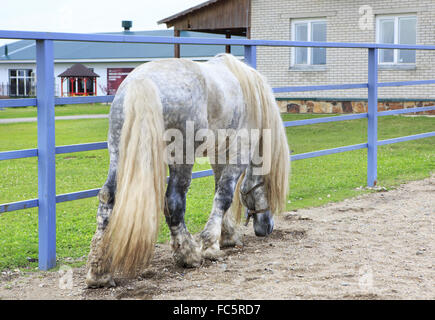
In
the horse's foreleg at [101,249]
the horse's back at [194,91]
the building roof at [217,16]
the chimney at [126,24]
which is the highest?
the chimney at [126,24]

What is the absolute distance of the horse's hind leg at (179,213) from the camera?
369 centimetres

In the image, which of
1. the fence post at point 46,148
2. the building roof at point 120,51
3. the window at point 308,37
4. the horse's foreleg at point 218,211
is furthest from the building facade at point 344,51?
the fence post at point 46,148

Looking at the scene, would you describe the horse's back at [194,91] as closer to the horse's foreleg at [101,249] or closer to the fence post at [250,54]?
the horse's foreleg at [101,249]

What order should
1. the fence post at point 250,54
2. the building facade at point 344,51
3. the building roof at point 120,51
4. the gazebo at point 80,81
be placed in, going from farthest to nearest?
the building roof at point 120,51, the gazebo at point 80,81, the building facade at point 344,51, the fence post at point 250,54

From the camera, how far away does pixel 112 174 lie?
134 inches

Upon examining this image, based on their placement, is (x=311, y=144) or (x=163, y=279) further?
(x=311, y=144)

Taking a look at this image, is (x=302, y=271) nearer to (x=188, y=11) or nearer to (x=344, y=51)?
(x=344, y=51)

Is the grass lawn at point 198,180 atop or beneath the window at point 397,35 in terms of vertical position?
beneath

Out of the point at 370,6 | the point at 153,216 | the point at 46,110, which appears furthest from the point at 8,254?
the point at 370,6

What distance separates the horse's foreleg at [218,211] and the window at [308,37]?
14.4m

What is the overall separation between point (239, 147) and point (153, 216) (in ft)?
3.53

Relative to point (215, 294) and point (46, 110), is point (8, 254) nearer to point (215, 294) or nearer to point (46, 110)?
point (46, 110)

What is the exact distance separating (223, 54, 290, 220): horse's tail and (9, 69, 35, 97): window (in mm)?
36633

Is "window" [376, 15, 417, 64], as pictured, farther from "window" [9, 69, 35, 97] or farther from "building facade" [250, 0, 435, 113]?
"window" [9, 69, 35, 97]
